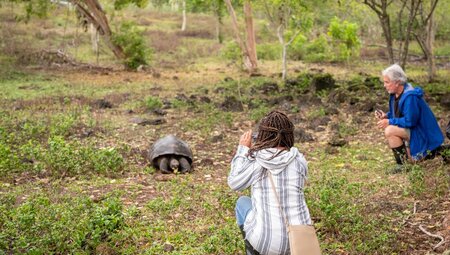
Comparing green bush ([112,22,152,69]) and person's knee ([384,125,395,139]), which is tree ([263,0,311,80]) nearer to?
green bush ([112,22,152,69])

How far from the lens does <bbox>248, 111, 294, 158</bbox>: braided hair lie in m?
3.69

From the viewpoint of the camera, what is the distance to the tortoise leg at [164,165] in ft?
24.7

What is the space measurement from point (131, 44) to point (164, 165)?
40.3ft

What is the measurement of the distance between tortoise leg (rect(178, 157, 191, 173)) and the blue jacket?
282 centimetres

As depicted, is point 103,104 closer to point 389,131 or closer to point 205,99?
point 205,99

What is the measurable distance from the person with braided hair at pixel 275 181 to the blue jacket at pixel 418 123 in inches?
127

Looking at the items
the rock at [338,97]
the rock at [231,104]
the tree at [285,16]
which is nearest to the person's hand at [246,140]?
the rock at [231,104]

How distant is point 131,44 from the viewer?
753 inches

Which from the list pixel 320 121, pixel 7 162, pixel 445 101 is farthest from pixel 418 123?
pixel 445 101

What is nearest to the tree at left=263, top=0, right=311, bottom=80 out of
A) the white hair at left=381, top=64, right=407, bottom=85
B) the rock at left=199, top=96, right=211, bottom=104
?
the rock at left=199, top=96, right=211, bottom=104

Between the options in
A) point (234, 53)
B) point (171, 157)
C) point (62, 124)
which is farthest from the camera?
point (234, 53)

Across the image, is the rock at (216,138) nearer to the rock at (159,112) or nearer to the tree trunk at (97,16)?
the rock at (159,112)

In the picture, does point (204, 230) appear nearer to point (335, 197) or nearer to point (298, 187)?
point (335, 197)

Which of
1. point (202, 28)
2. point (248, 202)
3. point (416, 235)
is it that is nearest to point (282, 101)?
point (416, 235)
